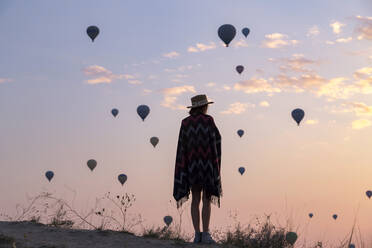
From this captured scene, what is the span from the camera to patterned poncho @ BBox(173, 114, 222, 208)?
10273 millimetres

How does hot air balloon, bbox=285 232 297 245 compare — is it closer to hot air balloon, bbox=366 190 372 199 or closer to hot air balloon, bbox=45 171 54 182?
hot air balloon, bbox=45 171 54 182

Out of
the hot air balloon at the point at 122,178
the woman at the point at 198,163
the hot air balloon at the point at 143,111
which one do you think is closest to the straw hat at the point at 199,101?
the woman at the point at 198,163

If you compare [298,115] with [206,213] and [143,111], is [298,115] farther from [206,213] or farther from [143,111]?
[206,213]

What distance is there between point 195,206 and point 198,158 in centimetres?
85

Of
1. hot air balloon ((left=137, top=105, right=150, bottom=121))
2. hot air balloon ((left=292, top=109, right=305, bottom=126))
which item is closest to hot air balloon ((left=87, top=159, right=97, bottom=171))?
hot air balloon ((left=137, top=105, right=150, bottom=121))

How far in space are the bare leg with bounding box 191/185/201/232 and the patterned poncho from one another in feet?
0.42

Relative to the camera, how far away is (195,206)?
10.2 m

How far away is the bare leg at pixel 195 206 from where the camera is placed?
10.2 meters

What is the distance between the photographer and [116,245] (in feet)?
32.7

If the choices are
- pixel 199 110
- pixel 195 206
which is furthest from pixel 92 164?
pixel 195 206

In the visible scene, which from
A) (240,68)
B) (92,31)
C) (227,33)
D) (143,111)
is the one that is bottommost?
(143,111)

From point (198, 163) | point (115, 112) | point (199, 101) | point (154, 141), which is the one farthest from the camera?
point (115, 112)

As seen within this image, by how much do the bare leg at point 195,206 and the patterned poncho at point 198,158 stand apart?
13 cm

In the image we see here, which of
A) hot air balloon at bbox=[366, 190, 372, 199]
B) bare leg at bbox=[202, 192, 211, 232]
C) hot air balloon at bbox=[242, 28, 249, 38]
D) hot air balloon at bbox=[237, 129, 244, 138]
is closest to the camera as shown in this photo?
bare leg at bbox=[202, 192, 211, 232]
